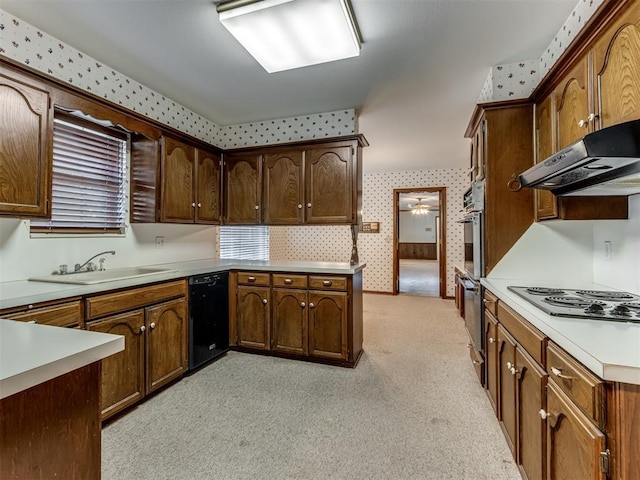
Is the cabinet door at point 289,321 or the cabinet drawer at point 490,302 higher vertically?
the cabinet drawer at point 490,302

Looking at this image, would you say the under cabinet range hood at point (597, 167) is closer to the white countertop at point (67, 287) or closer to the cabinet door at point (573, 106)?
the cabinet door at point (573, 106)

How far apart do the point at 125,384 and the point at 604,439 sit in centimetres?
242

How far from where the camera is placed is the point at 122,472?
5.07ft

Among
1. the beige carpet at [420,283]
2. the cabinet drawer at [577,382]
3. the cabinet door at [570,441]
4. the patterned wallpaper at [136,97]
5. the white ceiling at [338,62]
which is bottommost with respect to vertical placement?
the beige carpet at [420,283]

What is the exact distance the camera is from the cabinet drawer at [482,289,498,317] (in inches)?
76.0

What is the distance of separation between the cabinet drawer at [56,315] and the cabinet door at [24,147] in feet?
1.90

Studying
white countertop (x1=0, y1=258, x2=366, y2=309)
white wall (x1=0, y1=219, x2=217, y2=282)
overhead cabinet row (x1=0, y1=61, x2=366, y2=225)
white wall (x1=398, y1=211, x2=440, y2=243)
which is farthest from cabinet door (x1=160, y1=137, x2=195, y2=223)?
white wall (x1=398, y1=211, x2=440, y2=243)

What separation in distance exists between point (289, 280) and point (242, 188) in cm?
125

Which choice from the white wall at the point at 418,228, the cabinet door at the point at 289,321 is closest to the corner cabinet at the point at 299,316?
the cabinet door at the point at 289,321

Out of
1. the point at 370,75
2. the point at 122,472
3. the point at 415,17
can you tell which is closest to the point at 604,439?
the point at 122,472

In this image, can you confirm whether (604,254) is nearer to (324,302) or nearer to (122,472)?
(324,302)

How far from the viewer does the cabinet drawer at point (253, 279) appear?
2986 mm

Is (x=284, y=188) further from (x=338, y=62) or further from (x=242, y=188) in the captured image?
(x=338, y=62)

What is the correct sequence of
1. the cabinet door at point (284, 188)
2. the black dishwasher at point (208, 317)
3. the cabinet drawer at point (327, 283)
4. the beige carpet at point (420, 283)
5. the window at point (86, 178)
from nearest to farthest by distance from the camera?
the window at point (86, 178)
the black dishwasher at point (208, 317)
the cabinet drawer at point (327, 283)
the cabinet door at point (284, 188)
the beige carpet at point (420, 283)
